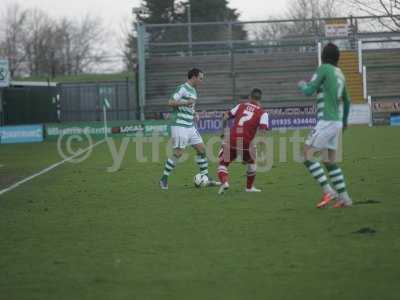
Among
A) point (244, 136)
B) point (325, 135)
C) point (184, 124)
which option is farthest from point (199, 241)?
point (184, 124)

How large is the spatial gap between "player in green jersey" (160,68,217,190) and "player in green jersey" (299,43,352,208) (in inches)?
149

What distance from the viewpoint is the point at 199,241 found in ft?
29.1

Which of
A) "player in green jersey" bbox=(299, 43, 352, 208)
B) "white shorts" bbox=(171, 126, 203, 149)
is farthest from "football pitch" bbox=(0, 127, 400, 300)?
"white shorts" bbox=(171, 126, 203, 149)

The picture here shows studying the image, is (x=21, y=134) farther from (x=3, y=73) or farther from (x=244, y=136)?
(x=244, y=136)

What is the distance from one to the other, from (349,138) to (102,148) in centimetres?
887

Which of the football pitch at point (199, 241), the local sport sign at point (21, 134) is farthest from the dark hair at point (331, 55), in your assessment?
the local sport sign at point (21, 134)

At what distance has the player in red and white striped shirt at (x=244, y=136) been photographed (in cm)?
1348

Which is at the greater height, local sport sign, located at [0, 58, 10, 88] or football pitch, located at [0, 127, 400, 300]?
local sport sign, located at [0, 58, 10, 88]

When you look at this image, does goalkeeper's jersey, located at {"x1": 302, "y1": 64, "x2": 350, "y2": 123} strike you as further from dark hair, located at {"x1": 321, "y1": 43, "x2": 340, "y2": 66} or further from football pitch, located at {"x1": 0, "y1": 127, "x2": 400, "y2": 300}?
football pitch, located at {"x1": 0, "y1": 127, "x2": 400, "y2": 300}

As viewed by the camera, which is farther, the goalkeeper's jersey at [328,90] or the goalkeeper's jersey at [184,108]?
the goalkeeper's jersey at [184,108]

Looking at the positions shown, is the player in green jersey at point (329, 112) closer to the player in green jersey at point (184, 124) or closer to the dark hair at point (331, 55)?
the dark hair at point (331, 55)

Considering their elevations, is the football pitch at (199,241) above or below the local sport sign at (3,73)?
below

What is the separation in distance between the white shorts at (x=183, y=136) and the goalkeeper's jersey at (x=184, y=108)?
0.08 metres

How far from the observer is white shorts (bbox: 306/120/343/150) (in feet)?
36.1
